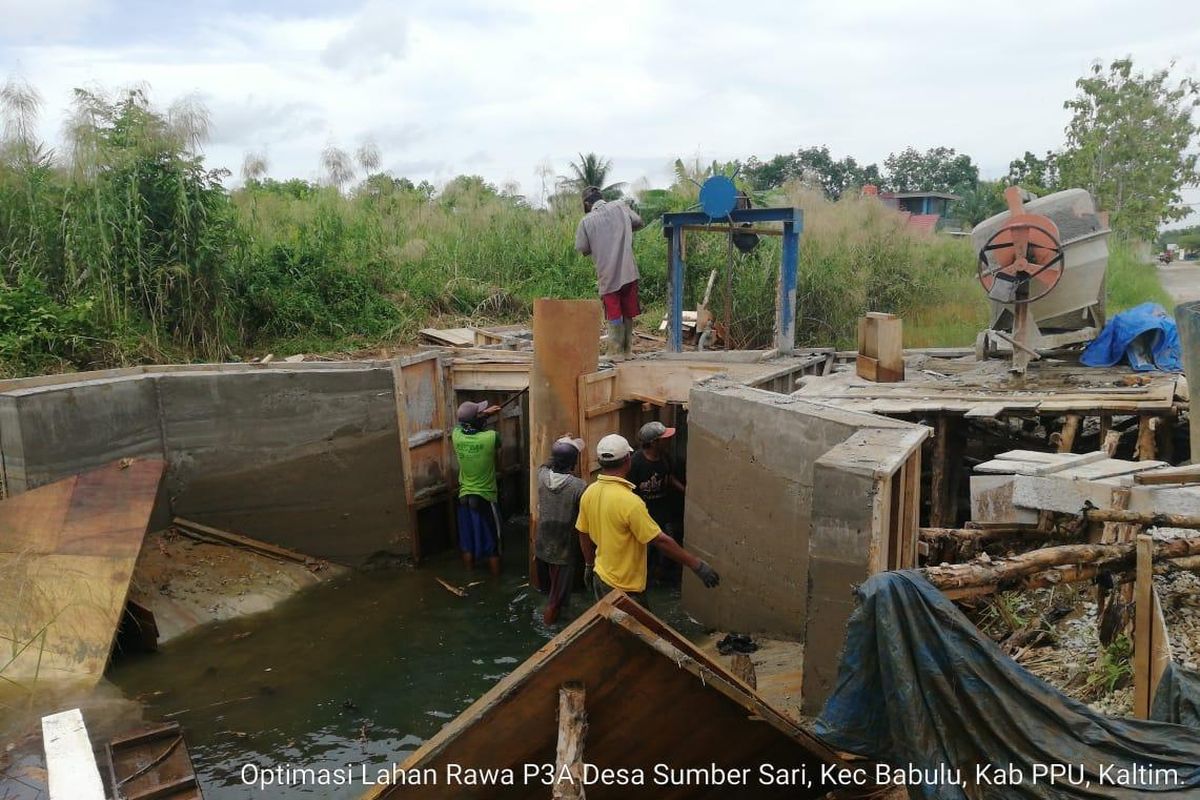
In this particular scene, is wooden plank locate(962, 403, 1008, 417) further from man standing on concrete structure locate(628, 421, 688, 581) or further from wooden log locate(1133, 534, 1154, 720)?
wooden log locate(1133, 534, 1154, 720)

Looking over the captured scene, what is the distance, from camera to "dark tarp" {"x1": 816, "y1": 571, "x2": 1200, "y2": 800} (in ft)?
10.4

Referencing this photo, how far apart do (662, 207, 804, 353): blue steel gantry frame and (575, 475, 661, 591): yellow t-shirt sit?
195 inches

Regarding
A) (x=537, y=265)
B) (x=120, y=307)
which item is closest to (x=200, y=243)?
(x=120, y=307)

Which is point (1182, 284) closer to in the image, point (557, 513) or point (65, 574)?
point (557, 513)


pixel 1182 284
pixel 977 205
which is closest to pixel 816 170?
pixel 977 205

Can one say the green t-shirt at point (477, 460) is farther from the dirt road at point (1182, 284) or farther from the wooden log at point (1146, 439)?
the dirt road at point (1182, 284)

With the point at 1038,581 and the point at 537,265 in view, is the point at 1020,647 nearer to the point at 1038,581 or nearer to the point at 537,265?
the point at 1038,581

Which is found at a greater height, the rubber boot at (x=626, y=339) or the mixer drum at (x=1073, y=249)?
the mixer drum at (x=1073, y=249)

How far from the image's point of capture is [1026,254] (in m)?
8.40

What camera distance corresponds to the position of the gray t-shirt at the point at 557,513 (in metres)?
7.35

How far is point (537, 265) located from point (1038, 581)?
11485 millimetres

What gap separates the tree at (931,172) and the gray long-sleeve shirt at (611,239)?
1477 inches

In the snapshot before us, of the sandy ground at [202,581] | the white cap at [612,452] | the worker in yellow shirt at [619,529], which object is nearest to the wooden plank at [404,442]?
the sandy ground at [202,581]

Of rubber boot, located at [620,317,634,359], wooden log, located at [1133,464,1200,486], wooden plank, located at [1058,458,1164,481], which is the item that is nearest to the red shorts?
rubber boot, located at [620,317,634,359]
